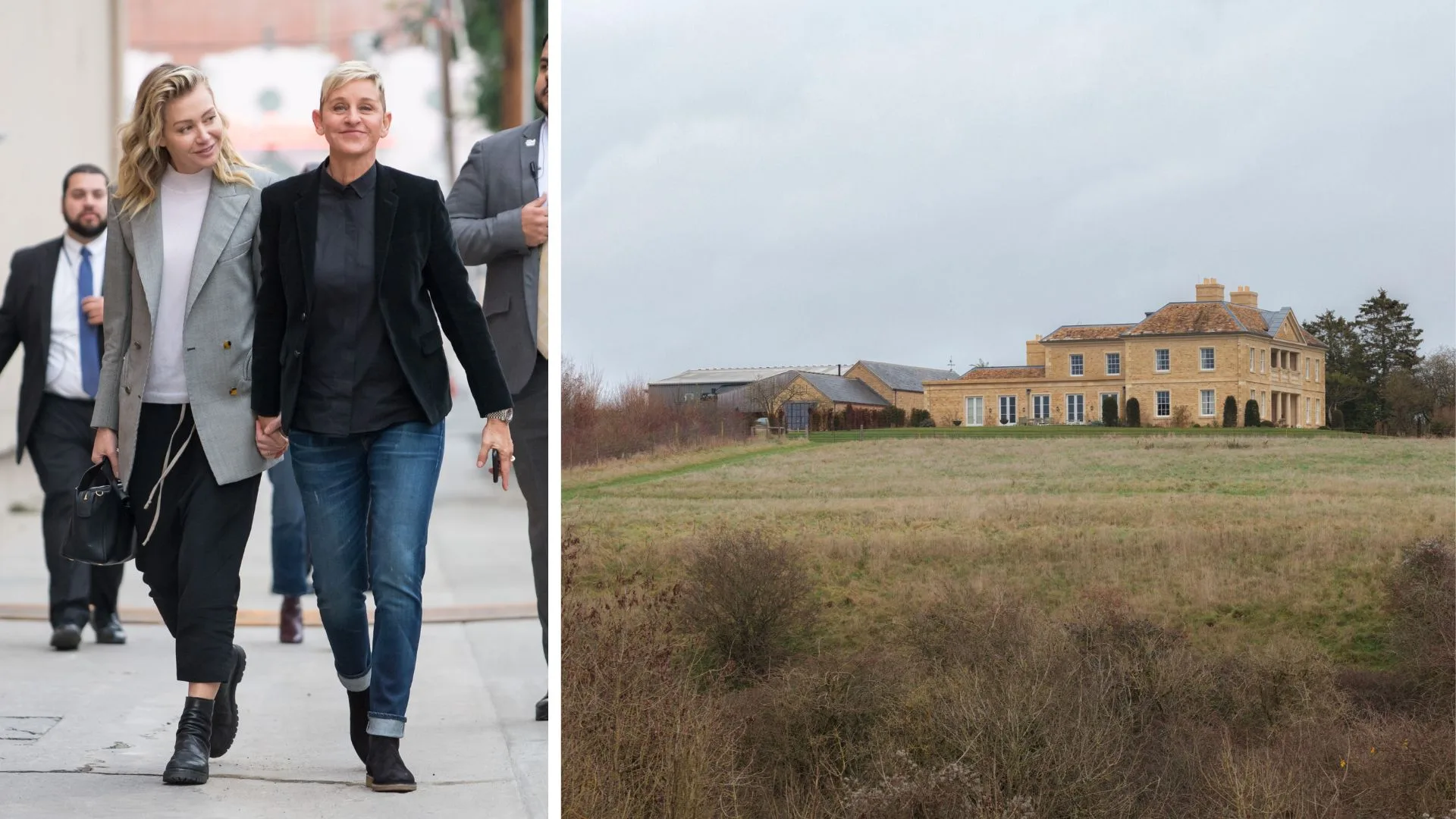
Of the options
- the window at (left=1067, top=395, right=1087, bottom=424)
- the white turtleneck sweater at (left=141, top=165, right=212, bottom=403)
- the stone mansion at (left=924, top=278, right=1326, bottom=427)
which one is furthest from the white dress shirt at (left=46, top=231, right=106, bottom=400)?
the window at (left=1067, top=395, right=1087, bottom=424)

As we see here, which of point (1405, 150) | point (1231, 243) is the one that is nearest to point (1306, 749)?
point (1231, 243)

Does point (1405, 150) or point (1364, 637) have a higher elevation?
point (1405, 150)

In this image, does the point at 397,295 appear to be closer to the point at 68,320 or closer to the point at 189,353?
the point at 189,353

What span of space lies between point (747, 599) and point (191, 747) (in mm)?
2691

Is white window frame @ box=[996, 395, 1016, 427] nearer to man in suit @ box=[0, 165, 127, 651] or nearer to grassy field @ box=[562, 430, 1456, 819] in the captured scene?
grassy field @ box=[562, 430, 1456, 819]

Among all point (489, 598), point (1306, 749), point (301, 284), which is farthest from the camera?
point (489, 598)

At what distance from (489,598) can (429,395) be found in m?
3.14

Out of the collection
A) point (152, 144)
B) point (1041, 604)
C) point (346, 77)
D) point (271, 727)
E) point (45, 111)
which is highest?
point (45, 111)

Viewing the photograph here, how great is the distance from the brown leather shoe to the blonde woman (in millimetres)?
1773

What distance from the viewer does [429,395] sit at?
318cm

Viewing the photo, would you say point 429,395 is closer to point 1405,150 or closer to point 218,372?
point 218,372

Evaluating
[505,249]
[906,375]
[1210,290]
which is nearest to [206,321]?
[505,249]

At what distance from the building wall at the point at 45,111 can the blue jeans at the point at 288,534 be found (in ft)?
13.3

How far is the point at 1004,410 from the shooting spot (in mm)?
5543
